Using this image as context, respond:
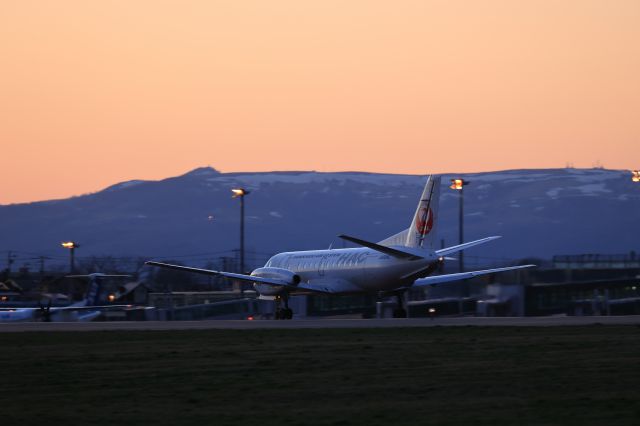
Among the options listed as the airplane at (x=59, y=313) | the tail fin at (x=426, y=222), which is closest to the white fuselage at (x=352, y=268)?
the tail fin at (x=426, y=222)

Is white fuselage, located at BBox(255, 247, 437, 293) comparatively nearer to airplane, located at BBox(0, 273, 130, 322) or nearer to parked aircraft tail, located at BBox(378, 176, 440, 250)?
parked aircraft tail, located at BBox(378, 176, 440, 250)

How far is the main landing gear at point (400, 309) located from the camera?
54.4 m

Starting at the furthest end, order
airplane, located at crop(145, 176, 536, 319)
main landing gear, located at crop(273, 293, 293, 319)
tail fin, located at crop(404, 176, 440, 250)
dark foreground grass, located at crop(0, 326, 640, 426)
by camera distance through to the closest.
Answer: main landing gear, located at crop(273, 293, 293, 319) < tail fin, located at crop(404, 176, 440, 250) < airplane, located at crop(145, 176, 536, 319) < dark foreground grass, located at crop(0, 326, 640, 426)

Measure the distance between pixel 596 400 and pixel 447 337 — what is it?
13970 mm

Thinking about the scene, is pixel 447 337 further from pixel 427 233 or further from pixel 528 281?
pixel 528 281

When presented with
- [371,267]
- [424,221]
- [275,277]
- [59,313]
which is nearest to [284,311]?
[275,277]

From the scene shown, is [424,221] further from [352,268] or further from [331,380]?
[331,380]

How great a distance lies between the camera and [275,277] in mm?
57531

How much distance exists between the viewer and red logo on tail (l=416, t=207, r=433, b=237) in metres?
52.8

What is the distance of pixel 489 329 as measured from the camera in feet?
120

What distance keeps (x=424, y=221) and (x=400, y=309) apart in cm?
432

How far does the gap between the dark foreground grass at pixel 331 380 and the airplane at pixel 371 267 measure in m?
18.6

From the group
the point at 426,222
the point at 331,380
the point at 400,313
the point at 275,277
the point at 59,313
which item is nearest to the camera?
the point at 331,380

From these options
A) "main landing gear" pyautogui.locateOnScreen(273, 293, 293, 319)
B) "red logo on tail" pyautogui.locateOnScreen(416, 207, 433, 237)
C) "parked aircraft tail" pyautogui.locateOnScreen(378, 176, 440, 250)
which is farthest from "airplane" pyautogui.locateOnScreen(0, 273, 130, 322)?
"red logo on tail" pyautogui.locateOnScreen(416, 207, 433, 237)
